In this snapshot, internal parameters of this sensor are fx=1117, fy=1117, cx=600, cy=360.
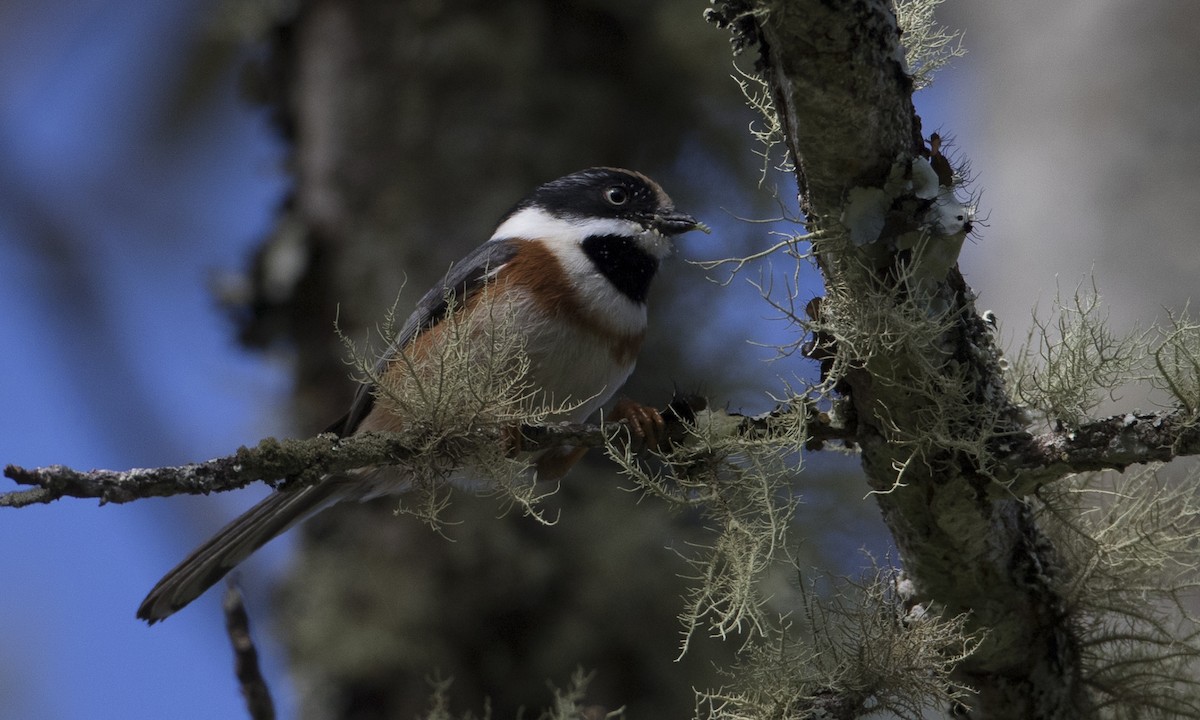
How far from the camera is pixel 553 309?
291 centimetres

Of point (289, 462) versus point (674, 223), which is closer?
point (289, 462)

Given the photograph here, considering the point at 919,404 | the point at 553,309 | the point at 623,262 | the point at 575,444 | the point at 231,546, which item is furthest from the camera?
the point at 623,262

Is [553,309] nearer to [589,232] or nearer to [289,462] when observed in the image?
[589,232]

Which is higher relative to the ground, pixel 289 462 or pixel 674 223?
pixel 674 223

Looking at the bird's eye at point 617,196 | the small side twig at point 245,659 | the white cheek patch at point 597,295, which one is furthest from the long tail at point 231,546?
the bird's eye at point 617,196

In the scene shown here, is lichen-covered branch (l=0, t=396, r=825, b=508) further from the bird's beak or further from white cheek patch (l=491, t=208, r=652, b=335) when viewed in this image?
the bird's beak

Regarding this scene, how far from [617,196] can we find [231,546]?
143 centimetres

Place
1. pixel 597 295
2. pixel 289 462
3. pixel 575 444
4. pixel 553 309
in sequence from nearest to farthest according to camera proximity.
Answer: pixel 289 462, pixel 575 444, pixel 553 309, pixel 597 295

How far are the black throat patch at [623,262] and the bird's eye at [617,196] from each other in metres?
0.12

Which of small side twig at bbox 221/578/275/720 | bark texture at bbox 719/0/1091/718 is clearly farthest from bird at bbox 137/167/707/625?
bark texture at bbox 719/0/1091/718

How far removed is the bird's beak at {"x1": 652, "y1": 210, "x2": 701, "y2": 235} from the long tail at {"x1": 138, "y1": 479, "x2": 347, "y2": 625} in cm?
113

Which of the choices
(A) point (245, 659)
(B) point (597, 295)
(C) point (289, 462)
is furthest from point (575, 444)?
(B) point (597, 295)

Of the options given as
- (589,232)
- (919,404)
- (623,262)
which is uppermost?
(589,232)

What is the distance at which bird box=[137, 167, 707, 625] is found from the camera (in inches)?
108
